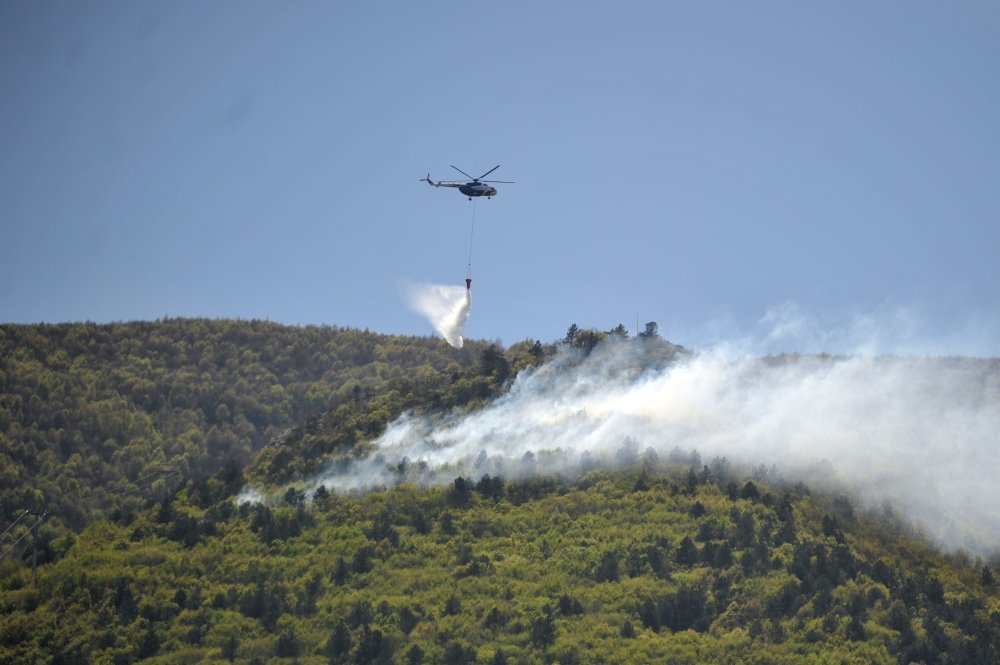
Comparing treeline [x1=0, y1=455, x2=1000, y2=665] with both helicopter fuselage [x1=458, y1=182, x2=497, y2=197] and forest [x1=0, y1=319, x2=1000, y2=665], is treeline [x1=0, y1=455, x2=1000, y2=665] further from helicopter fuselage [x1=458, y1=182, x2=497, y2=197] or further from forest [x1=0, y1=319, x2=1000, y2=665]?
helicopter fuselage [x1=458, y1=182, x2=497, y2=197]

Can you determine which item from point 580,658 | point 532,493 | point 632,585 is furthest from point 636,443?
point 580,658

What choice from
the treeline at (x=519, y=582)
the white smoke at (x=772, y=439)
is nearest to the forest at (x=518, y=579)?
the treeline at (x=519, y=582)

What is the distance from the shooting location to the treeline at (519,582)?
494ft

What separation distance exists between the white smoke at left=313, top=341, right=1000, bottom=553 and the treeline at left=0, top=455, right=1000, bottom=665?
4869 mm

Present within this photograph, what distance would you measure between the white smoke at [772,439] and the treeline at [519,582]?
487cm

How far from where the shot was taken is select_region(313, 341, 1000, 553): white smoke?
178375 mm

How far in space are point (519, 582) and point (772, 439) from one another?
3777 centimetres

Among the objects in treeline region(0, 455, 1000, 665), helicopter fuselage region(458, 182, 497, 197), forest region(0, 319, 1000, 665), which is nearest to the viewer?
treeline region(0, 455, 1000, 665)

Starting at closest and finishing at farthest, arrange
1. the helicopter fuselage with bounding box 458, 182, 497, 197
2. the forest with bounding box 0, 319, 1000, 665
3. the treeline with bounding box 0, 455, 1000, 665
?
the treeline with bounding box 0, 455, 1000, 665, the forest with bounding box 0, 319, 1000, 665, the helicopter fuselage with bounding box 458, 182, 497, 197

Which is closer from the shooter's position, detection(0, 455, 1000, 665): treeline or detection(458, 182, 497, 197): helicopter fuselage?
detection(0, 455, 1000, 665): treeline

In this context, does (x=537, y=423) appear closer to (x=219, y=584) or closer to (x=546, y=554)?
(x=546, y=554)

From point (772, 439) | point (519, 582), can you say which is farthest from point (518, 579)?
point (772, 439)

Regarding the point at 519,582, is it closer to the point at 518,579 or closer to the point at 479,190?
the point at 518,579

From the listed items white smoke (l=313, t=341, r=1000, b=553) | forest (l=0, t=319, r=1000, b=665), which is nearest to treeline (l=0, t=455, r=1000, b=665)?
forest (l=0, t=319, r=1000, b=665)
